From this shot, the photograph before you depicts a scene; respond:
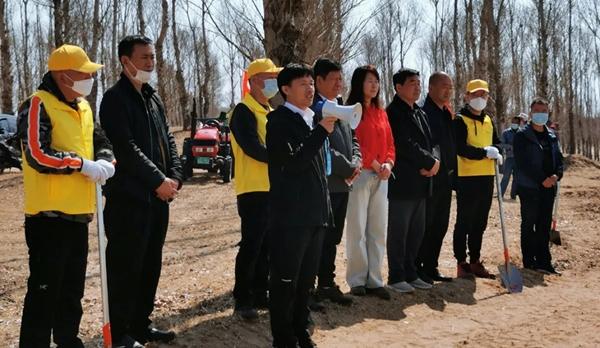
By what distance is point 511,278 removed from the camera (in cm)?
660

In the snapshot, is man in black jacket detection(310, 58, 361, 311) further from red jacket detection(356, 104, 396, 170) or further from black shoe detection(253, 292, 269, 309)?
black shoe detection(253, 292, 269, 309)

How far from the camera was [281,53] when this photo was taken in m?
6.70

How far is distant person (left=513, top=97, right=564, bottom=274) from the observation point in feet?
24.5

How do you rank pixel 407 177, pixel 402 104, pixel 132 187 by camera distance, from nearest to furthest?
1. pixel 132 187
2. pixel 407 177
3. pixel 402 104

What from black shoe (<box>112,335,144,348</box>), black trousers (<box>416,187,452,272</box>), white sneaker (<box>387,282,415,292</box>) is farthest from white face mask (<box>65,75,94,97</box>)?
black trousers (<box>416,187,452,272</box>)

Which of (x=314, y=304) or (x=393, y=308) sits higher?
(x=314, y=304)

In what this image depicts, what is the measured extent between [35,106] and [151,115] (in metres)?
0.82

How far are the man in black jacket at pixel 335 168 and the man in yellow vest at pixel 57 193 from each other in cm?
189

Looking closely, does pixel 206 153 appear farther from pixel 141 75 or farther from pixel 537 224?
pixel 141 75

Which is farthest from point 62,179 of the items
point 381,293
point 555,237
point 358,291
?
point 555,237

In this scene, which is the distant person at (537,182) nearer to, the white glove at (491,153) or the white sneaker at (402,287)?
the white glove at (491,153)

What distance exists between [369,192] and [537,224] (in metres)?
2.92

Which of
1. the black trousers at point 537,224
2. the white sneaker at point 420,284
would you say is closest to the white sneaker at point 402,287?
the white sneaker at point 420,284

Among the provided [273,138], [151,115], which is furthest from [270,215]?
[151,115]
